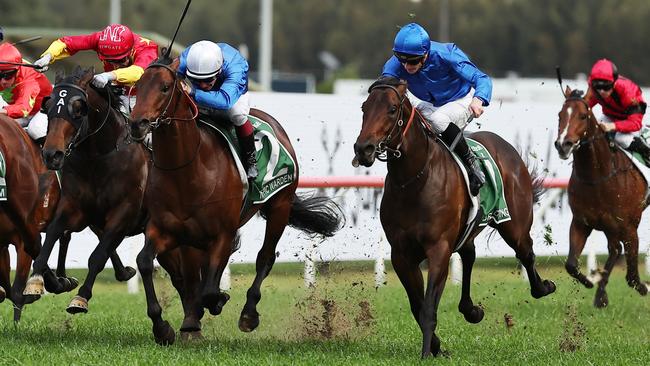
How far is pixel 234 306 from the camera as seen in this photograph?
9.53 m

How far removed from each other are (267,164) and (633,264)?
11.5 ft

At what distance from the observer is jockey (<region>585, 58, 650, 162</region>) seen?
9.54 m

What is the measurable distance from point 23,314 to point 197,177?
8.68 feet

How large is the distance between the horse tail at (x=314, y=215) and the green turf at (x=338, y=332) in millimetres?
315

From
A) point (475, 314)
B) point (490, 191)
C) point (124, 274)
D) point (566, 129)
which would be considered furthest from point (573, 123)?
point (124, 274)

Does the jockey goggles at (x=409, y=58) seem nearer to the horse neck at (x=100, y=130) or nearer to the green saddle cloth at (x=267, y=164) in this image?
the green saddle cloth at (x=267, y=164)

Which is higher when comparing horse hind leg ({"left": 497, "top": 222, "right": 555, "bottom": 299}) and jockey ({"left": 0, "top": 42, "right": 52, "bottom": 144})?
jockey ({"left": 0, "top": 42, "right": 52, "bottom": 144})

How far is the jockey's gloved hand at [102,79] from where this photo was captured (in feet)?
22.3

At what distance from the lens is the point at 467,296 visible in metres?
7.62

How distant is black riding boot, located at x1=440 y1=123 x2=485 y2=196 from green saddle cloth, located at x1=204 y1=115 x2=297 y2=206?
111 cm

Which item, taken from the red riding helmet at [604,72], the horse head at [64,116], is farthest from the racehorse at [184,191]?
the red riding helmet at [604,72]

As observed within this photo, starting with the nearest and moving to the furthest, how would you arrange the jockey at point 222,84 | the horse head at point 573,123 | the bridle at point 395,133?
1. the bridle at point 395,133
2. the jockey at point 222,84
3. the horse head at point 573,123

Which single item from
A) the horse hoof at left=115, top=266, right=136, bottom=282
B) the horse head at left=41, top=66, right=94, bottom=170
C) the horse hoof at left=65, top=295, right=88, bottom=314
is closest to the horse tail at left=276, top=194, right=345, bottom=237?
the horse hoof at left=115, top=266, right=136, bottom=282

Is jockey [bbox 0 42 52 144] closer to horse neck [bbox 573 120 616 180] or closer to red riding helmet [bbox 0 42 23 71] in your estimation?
red riding helmet [bbox 0 42 23 71]
